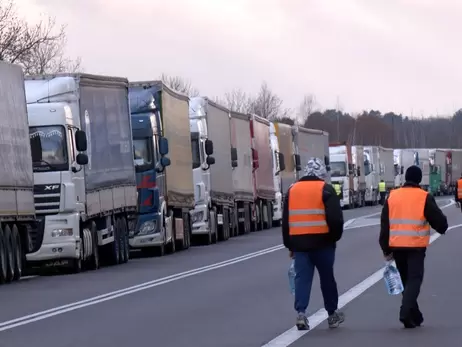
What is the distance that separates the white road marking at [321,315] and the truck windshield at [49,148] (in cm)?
592

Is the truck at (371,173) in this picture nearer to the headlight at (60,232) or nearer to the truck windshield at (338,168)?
the truck windshield at (338,168)

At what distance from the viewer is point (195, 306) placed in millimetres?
16625

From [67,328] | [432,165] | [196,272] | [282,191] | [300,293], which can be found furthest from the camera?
[432,165]

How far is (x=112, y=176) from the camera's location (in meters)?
27.3

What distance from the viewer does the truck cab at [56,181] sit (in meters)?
24.2

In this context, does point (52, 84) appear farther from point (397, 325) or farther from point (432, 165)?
point (432, 165)

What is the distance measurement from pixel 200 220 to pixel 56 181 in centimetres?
1180

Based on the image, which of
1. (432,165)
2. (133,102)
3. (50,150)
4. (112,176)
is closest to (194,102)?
(133,102)

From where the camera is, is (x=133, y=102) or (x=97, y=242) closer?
(x=97, y=242)

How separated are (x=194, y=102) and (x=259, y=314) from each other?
2172 centimetres

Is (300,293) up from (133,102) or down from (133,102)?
down

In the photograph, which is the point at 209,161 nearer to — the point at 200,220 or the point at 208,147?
the point at 208,147

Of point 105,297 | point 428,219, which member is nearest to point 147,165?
point 105,297

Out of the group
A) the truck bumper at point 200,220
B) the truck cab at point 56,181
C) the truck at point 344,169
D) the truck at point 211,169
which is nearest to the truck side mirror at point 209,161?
the truck at point 211,169
